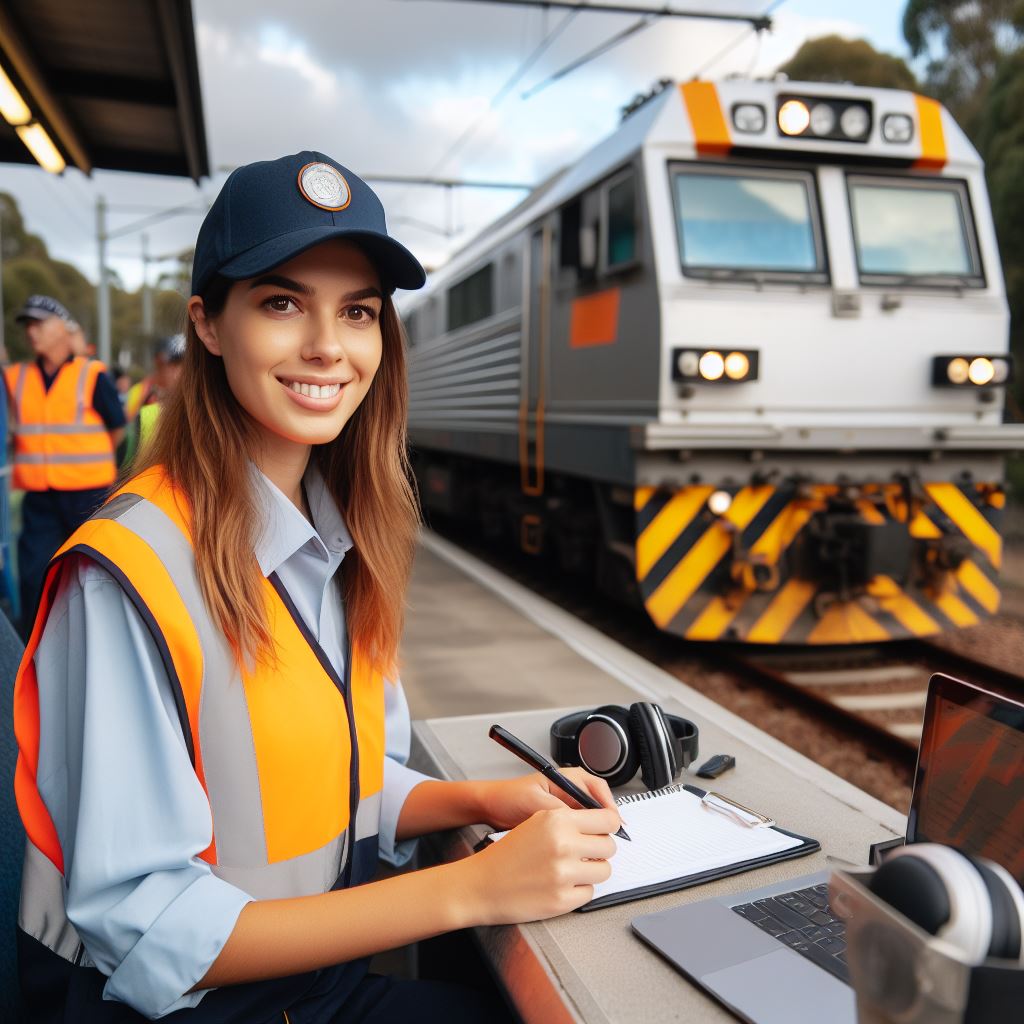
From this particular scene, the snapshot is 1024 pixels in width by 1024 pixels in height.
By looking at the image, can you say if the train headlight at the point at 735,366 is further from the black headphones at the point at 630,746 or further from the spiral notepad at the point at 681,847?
the spiral notepad at the point at 681,847

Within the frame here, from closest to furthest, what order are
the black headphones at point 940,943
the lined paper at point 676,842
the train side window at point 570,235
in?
the black headphones at point 940,943, the lined paper at point 676,842, the train side window at point 570,235

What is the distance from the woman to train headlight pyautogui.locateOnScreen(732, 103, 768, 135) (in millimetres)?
4331

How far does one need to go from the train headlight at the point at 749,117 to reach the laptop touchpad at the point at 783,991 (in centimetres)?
505

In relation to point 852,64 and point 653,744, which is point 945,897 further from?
point 852,64

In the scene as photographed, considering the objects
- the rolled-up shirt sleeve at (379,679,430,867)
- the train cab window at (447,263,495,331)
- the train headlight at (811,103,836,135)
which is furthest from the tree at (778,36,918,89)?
the rolled-up shirt sleeve at (379,679,430,867)

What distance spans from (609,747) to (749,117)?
463 centimetres

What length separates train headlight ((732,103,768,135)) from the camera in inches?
212

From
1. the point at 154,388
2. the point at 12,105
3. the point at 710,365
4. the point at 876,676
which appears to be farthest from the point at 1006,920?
the point at 154,388

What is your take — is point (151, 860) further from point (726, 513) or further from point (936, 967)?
point (726, 513)

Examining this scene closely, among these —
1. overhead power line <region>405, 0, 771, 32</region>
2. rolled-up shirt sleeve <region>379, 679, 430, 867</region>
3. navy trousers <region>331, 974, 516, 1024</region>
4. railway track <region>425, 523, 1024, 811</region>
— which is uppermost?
overhead power line <region>405, 0, 771, 32</region>

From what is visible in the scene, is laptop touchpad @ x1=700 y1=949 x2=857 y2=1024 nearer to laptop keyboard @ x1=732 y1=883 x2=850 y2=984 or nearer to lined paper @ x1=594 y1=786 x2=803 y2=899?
laptop keyboard @ x1=732 y1=883 x2=850 y2=984

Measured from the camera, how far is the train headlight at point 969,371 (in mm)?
5648

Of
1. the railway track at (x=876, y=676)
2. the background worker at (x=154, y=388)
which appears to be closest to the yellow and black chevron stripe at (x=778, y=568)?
the railway track at (x=876, y=676)

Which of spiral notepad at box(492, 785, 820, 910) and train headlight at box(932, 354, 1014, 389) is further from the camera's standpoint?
train headlight at box(932, 354, 1014, 389)
